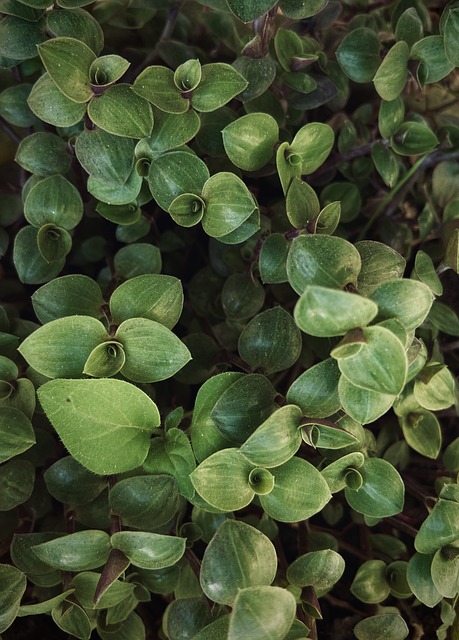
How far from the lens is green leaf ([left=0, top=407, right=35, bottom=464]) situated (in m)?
0.52

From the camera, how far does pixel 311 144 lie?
0.60 meters

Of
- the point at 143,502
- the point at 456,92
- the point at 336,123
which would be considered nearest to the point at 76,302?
the point at 143,502

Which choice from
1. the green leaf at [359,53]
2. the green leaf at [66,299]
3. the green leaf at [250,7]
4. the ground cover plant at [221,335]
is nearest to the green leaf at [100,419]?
the ground cover plant at [221,335]

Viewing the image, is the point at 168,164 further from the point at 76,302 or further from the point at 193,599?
the point at 193,599

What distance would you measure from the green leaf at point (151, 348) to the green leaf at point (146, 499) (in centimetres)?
10

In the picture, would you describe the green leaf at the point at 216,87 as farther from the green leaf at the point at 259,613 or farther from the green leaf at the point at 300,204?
the green leaf at the point at 259,613

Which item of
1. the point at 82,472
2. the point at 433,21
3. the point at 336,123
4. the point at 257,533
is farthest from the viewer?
the point at 433,21

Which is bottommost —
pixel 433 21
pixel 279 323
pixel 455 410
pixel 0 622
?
pixel 455 410

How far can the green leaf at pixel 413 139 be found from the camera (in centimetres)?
67

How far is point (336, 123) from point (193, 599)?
60 cm

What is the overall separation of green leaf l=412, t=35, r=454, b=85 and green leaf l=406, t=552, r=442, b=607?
0.52 meters

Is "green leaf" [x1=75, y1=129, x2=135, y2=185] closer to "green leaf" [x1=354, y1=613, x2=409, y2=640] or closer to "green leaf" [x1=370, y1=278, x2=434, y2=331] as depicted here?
"green leaf" [x1=370, y1=278, x2=434, y2=331]

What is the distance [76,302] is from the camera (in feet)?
1.92

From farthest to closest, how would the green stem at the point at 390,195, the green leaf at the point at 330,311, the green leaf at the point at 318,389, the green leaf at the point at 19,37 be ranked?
the green stem at the point at 390,195 < the green leaf at the point at 19,37 < the green leaf at the point at 318,389 < the green leaf at the point at 330,311
